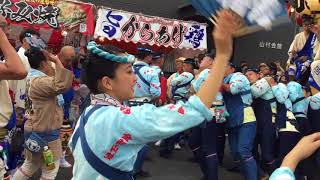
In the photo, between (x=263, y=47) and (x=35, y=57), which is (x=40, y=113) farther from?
(x=263, y=47)

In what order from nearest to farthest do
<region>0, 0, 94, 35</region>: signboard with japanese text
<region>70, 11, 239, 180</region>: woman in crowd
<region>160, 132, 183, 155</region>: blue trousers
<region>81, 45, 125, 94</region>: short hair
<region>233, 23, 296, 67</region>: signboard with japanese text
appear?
<region>70, 11, 239, 180</region>: woman in crowd < <region>81, 45, 125, 94</region>: short hair < <region>160, 132, 183, 155</region>: blue trousers < <region>0, 0, 94, 35</region>: signboard with japanese text < <region>233, 23, 296, 67</region>: signboard with japanese text

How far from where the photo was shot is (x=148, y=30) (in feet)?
32.1

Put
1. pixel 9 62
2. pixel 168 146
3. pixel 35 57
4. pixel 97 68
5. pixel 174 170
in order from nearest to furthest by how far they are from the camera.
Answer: pixel 97 68
pixel 9 62
pixel 35 57
pixel 174 170
pixel 168 146

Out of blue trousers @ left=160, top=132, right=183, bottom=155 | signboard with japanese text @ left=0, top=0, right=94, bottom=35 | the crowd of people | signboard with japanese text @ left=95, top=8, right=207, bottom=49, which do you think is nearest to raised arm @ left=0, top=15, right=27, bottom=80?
the crowd of people

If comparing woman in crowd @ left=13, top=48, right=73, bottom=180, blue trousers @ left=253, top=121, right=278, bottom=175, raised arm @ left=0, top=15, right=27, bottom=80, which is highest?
raised arm @ left=0, top=15, right=27, bottom=80

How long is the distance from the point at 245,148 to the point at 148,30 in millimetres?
5117

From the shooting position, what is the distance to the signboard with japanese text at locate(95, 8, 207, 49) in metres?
9.06

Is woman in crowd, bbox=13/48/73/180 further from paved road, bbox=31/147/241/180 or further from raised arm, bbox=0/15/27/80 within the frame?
raised arm, bbox=0/15/27/80

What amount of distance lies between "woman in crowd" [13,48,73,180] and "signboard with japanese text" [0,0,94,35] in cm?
387

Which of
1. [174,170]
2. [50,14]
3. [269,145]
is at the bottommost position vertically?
[174,170]

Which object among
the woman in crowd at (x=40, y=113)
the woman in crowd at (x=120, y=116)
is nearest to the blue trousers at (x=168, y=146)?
the woman in crowd at (x=40, y=113)

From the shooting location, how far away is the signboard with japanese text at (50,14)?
797cm

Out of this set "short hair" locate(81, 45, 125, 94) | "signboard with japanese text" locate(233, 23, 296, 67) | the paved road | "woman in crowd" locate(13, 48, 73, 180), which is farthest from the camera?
"signboard with japanese text" locate(233, 23, 296, 67)

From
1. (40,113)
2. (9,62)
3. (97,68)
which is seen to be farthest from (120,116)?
(40,113)
